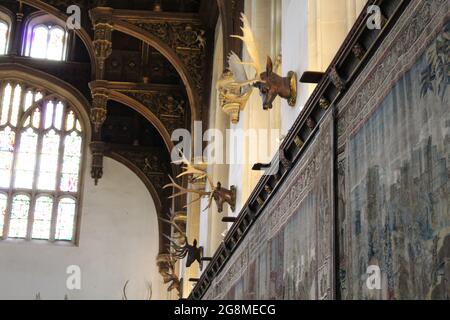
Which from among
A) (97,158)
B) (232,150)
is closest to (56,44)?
(97,158)

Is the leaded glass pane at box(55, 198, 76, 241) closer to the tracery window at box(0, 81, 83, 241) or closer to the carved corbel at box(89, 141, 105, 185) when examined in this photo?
the tracery window at box(0, 81, 83, 241)

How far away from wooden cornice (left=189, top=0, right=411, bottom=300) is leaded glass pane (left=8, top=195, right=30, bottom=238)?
46.9ft

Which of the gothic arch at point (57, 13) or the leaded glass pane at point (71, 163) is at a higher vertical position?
the gothic arch at point (57, 13)

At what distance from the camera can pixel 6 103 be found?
81.0 ft

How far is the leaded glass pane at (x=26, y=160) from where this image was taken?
80.4ft

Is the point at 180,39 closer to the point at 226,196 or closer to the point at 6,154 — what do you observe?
the point at 226,196

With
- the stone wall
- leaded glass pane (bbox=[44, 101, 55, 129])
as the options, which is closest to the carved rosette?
leaded glass pane (bbox=[44, 101, 55, 129])

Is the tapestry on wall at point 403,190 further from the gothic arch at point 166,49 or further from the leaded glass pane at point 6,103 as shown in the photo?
Result: the leaded glass pane at point 6,103

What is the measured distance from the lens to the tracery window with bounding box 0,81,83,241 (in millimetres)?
24250

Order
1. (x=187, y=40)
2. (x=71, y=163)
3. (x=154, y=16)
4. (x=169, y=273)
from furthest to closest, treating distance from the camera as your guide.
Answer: (x=71, y=163) < (x=169, y=273) < (x=187, y=40) < (x=154, y=16)

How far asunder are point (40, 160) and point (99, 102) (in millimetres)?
5264

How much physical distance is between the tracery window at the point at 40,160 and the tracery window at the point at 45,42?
1.05m

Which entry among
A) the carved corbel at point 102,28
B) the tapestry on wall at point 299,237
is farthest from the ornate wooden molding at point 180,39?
the tapestry on wall at point 299,237

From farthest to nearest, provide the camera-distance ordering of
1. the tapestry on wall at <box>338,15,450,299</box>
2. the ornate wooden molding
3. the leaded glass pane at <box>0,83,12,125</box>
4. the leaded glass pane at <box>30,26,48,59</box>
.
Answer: the leaded glass pane at <box>0,83,12,125</box> < the leaded glass pane at <box>30,26,48,59</box> < the ornate wooden molding < the tapestry on wall at <box>338,15,450,299</box>
